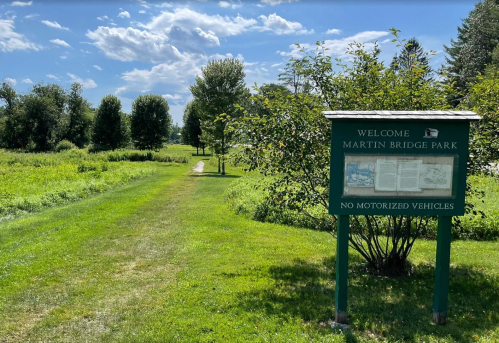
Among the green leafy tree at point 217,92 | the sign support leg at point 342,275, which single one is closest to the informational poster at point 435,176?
the sign support leg at point 342,275

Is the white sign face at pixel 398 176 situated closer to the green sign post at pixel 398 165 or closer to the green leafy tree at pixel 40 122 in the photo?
the green sign post at pixel 398 165

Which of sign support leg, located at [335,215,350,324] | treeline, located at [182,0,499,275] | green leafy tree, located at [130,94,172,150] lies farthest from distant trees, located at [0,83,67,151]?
sign support leg, located at [335,215,350,324]

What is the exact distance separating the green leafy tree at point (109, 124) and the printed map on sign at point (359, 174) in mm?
54839

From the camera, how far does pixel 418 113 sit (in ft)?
15.9

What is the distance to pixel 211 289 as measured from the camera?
6.03 m

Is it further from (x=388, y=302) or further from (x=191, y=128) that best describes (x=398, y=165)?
(x=191, y=128)

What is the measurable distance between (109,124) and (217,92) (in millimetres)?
31223

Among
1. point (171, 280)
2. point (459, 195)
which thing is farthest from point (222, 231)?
point (459, 195)

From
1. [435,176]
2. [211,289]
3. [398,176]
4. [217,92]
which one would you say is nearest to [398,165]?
[398,176]

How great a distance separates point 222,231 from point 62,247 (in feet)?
A: 13.3

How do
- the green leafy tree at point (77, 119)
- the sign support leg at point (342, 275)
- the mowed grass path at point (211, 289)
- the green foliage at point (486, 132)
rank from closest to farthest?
the mowed grass path at point (211, 289), the sign support leg at point (342, 275), the green foliage at point (486, 132), the green leafy tree at point (77, 119)

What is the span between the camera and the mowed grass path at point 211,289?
4.70m

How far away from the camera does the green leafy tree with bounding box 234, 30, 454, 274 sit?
21.0ft

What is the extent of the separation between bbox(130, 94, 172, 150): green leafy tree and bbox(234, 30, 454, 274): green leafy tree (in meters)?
49.3
